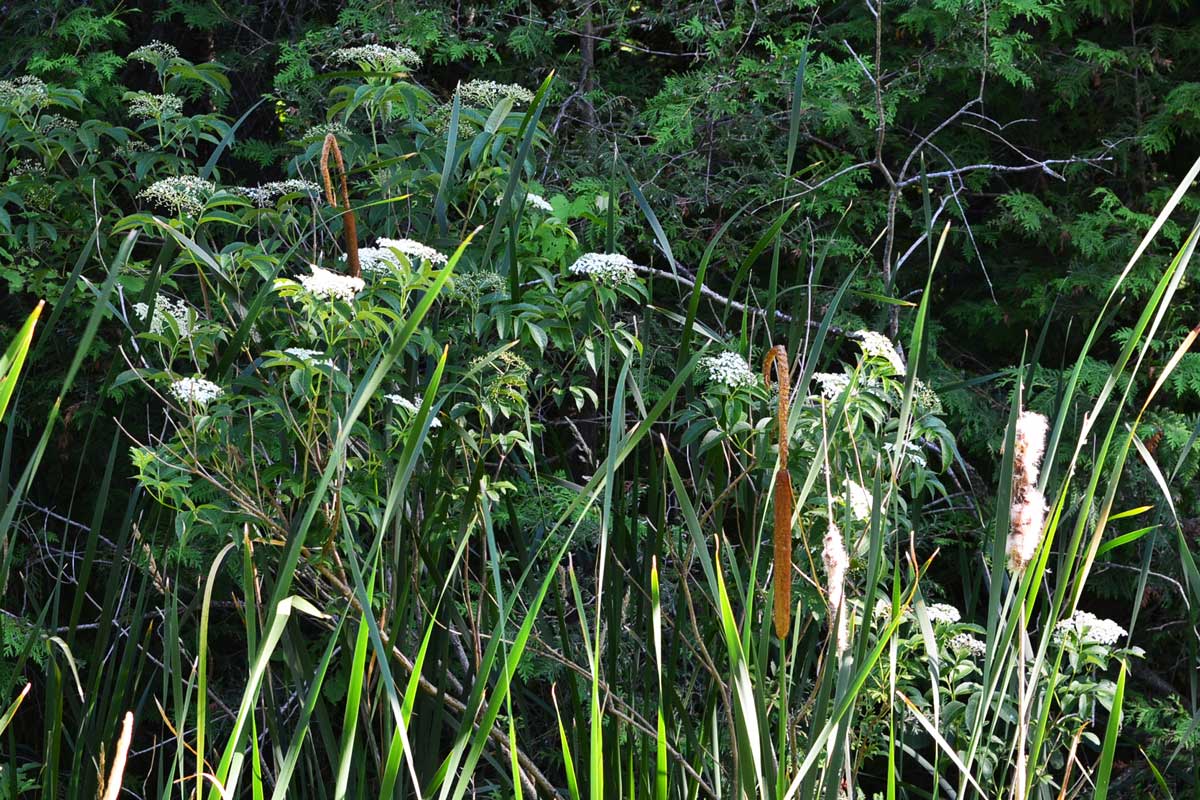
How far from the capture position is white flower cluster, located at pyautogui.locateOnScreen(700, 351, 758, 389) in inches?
63.7

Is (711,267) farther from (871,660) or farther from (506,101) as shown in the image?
(871,660)

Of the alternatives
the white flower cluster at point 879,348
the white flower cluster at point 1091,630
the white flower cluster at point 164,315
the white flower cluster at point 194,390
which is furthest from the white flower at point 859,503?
the white flower cluster at point 164,315

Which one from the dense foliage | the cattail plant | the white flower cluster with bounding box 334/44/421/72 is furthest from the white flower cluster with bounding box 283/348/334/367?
the cattail plant

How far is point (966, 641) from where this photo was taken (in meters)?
1.67

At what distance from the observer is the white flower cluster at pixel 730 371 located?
63.7 inches

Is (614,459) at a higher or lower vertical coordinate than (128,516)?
higher

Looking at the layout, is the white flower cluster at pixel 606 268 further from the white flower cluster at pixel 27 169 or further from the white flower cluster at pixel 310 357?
the white flower cluster at pixel 27 169

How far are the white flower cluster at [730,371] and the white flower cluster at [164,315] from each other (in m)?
Answer: 0.78

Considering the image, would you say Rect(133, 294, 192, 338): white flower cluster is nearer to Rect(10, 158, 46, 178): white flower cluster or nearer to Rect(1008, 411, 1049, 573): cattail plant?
Rect(10, 158, 46, 178): white flower cluster

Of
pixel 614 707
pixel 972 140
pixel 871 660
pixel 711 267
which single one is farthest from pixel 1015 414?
pixel 972 140

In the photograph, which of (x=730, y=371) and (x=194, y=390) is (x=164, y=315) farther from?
(x=730, y=371)

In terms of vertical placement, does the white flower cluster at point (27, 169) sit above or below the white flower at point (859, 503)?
above

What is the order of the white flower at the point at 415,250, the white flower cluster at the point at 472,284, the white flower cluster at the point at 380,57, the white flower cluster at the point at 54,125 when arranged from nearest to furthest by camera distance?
the white flower at the point at 415,250 → the white flower cluster at the point at 472,284 → the white flower cluster at the point at 380,57 → the white flower cluster at the point at 54,125

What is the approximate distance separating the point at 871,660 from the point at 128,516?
2.85 ft
